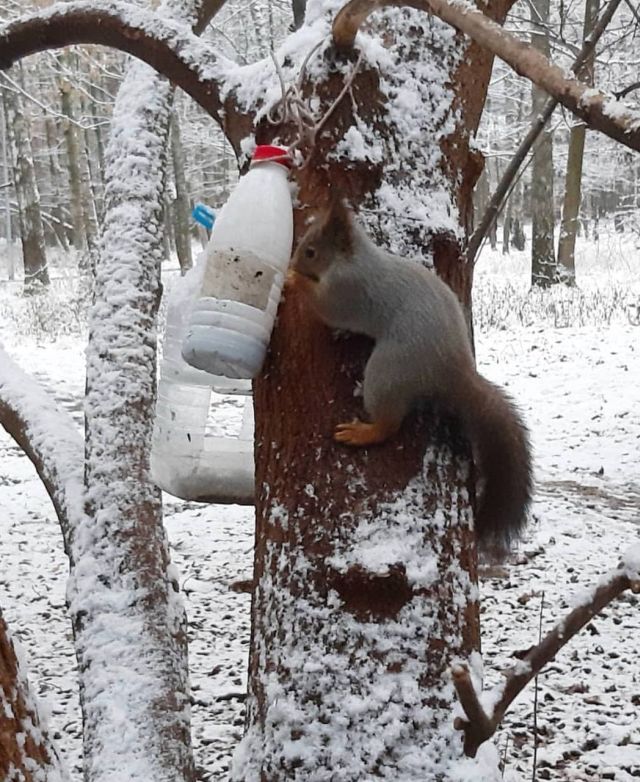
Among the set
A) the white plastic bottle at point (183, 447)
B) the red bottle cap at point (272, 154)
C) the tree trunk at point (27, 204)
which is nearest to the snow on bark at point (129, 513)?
the white plastic bottle at point (183, 447)

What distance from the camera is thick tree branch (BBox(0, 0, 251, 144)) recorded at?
5.83ft

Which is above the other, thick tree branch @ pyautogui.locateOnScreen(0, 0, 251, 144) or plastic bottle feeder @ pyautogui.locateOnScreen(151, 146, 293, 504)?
thick tree branch @ pyautogui.locateOnScreen(0, 0, 251, 144)

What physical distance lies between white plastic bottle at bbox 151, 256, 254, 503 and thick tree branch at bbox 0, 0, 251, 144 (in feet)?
1.53

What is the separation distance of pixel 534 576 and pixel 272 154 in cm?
321

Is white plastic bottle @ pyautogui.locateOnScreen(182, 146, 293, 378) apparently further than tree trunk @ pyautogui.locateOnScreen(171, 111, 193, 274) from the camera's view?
No

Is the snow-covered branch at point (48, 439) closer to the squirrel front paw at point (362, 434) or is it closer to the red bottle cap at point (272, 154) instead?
the squirrel front paw at point (362, 434)

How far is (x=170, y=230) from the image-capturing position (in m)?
28.2

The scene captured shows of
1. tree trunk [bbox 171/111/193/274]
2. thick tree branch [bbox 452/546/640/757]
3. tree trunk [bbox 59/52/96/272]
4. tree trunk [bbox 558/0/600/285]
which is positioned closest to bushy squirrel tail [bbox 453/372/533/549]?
thick tree branch [bbox 452/546/640/757]

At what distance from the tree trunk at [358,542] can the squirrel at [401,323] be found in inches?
1.5

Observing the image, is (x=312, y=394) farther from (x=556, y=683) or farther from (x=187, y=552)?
(x=187, y=552)

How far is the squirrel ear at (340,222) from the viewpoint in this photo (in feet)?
4.89

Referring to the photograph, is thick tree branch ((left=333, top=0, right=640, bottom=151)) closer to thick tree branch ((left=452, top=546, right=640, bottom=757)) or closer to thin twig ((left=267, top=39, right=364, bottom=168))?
thin twig ((left=267, top=39, right=364, bottom=168))

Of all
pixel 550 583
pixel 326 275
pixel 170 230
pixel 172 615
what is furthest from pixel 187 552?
pixel 170 230

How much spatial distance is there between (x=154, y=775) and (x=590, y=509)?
393 centimetres
